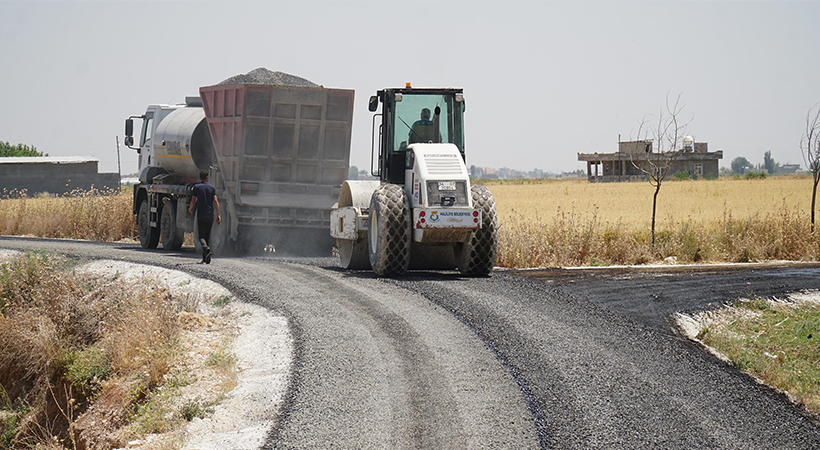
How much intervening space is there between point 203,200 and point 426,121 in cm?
527

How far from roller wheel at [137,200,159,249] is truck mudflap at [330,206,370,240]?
753 centimetres

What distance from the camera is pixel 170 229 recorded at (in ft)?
60.7

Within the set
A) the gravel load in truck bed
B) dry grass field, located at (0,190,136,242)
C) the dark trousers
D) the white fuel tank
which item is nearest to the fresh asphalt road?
the dark trousers

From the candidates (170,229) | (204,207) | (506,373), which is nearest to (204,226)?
(204,207)

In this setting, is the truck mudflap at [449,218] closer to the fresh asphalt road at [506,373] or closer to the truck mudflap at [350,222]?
the fresh asphalt road at [506,373]

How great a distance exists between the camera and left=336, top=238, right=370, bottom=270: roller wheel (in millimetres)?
13148

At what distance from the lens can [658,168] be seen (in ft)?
59.0

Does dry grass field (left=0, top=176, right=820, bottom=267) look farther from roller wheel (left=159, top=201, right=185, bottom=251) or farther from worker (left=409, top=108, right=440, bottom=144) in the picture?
roller wheel (left=159, top=201, right=185, bottom=251)

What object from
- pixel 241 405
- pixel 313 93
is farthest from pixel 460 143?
pixel 241 405

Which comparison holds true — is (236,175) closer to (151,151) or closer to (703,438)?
(151,151)

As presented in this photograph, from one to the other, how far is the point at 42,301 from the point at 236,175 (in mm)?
5894

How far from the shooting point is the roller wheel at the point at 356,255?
13.1m

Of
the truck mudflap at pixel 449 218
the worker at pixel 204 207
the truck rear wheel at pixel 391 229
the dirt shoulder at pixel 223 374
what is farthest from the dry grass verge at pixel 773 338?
the worker at pixel 204 207

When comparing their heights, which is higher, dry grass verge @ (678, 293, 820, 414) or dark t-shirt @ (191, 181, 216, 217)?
dark t-shirt @ (191, 181, 216, 217)
